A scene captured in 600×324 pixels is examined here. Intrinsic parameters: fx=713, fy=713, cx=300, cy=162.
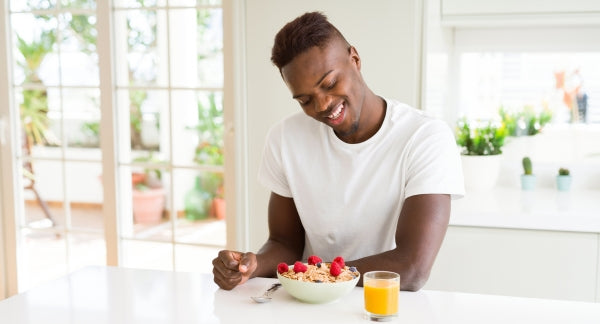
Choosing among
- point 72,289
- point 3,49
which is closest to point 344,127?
point 72,289

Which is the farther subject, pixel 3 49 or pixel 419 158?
pixel 3 49

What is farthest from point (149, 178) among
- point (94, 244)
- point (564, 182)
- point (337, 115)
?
point (337, 115)

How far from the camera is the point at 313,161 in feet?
6.42

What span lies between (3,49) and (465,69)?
93.5 inches

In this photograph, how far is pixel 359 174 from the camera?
1.89m

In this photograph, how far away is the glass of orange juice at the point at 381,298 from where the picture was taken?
4.72 ft

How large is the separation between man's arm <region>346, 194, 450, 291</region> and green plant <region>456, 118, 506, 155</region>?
1393mm

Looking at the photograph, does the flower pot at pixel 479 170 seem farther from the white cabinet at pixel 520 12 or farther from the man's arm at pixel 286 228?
the man's arm at pixel 286 228

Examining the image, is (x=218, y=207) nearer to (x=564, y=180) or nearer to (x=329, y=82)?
(x=564, y=180)

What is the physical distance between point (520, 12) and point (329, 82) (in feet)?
4.78

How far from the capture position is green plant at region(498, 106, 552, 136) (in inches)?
130

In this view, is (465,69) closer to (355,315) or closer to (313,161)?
(313,161)

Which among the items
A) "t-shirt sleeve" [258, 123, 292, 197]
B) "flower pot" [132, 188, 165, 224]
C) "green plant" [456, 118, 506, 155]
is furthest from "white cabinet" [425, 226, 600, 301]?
"flower pot" [132, 188, 165, 224]

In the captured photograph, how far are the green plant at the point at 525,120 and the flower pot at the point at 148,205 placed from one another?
5.10 metres
